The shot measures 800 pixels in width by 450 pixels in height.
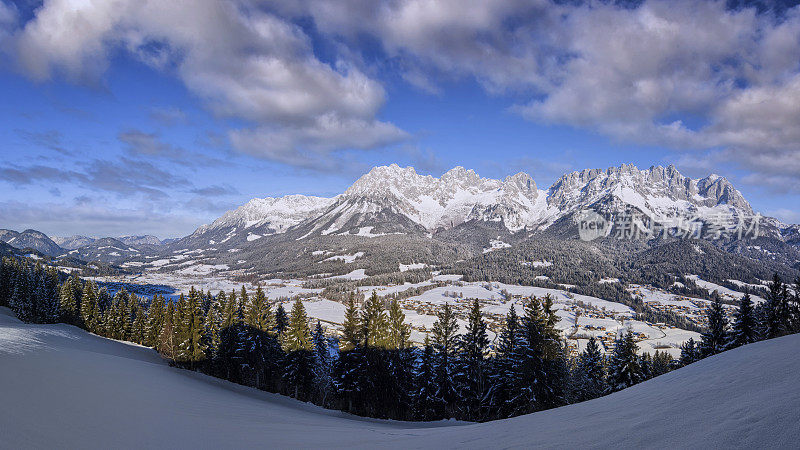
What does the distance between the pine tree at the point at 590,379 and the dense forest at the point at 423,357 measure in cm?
21

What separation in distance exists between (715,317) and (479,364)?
23.3 metres

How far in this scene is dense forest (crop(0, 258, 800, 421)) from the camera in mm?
23094

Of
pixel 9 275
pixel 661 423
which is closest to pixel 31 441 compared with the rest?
pixel 661 423

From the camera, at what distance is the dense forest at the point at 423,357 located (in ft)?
75.8

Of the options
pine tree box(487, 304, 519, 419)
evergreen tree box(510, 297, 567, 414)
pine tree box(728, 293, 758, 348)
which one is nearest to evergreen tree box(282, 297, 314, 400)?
pine tree box(487, 304, 519, 419)

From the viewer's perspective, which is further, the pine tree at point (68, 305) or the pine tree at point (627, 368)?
the pine tree at point (68, 305)

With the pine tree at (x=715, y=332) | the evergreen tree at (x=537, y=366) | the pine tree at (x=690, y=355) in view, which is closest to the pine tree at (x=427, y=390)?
the evergreen tree at (x=537, y=366)

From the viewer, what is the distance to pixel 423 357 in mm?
27391

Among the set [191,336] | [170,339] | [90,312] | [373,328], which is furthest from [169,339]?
[90,312]

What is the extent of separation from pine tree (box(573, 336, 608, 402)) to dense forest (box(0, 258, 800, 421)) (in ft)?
0.70

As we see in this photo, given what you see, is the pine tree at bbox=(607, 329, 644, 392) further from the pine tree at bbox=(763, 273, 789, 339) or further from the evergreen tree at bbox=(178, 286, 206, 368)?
the evergreen tree at bbox=(178, 286, 206, 368)

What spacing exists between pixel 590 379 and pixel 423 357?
22.8 m

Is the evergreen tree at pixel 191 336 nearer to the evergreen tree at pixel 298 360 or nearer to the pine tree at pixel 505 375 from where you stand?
the evergreen tree at pixel 298 360

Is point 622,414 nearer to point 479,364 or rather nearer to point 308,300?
point 479,364
